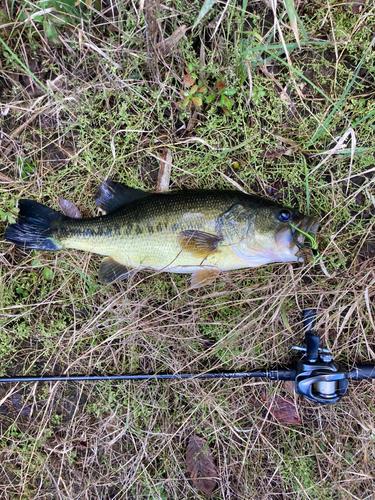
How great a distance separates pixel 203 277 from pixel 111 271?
66 centimetres

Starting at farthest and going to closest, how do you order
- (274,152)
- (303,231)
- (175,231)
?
(274,152) < (175,231) < (303,231)

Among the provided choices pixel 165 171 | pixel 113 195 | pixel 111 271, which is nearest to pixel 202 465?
pixel 111 271

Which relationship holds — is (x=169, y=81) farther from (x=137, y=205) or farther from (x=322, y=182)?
(x=322, y=182)

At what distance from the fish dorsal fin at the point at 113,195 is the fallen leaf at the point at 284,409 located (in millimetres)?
1819

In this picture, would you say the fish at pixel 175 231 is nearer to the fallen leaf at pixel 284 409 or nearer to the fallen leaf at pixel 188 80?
the fallen leaf at pixel 188 80

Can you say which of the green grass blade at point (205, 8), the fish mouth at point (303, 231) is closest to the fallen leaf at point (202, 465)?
the fish mouth at point (303, 231)

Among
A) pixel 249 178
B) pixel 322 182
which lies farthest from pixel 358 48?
pixel 249 178

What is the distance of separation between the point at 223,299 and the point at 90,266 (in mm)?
1044

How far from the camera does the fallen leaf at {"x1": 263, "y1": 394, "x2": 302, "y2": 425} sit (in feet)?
7.72

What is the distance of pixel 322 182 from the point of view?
7.61ft

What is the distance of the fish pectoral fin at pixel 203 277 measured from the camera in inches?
85.1

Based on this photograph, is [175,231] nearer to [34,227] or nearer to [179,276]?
[179,276]

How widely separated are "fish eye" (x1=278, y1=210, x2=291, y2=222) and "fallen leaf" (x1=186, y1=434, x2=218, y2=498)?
5.74 ft

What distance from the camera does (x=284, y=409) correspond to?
7.75 feet
